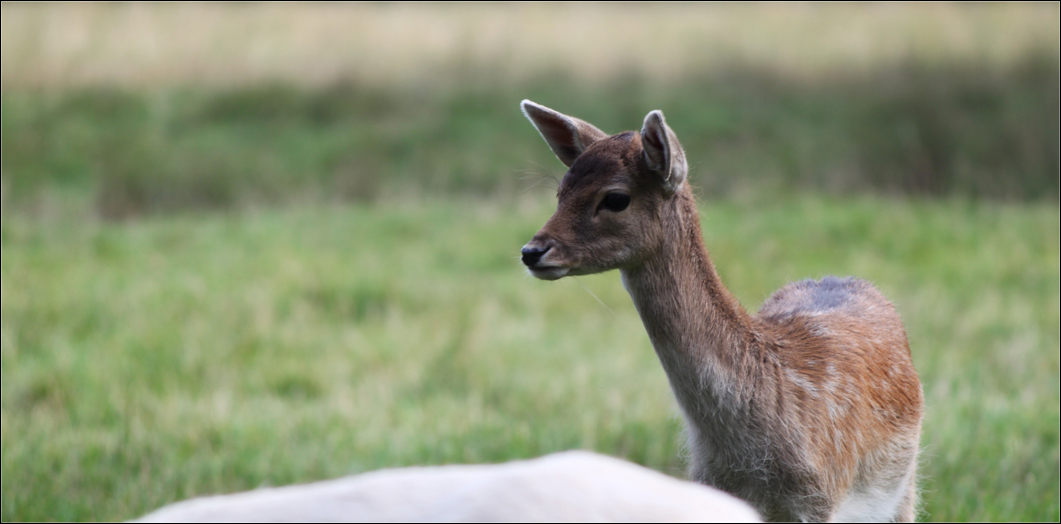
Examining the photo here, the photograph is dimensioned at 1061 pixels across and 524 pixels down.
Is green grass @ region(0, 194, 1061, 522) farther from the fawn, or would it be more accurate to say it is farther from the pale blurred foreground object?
the pale blurred foreground object

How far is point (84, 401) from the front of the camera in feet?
18.3

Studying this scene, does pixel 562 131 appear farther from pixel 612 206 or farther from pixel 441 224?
pixel 441 224

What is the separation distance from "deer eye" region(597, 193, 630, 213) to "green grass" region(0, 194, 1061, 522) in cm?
54

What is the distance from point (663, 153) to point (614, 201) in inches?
7.7

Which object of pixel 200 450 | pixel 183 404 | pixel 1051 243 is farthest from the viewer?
pixel 1051 243

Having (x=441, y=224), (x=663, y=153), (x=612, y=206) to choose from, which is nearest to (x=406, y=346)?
(x=441, y=224)

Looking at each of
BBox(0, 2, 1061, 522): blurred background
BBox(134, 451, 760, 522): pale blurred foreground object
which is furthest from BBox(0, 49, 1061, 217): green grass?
BBox(134, 451, 760, 522): pale blurred foreground object

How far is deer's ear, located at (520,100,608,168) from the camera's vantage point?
3189mm

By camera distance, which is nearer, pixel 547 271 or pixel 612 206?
pixel 547 271

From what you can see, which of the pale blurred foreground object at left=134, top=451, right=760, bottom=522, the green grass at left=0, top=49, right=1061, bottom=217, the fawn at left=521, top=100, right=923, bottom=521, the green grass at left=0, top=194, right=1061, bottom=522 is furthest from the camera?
the green grass at left=0, top=49, right=1061, bottom=217

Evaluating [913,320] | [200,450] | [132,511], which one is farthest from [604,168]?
[913,320]

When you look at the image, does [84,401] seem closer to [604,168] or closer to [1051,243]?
[604,168]

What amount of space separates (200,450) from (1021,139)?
1021 cm

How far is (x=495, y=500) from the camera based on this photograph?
149cm
